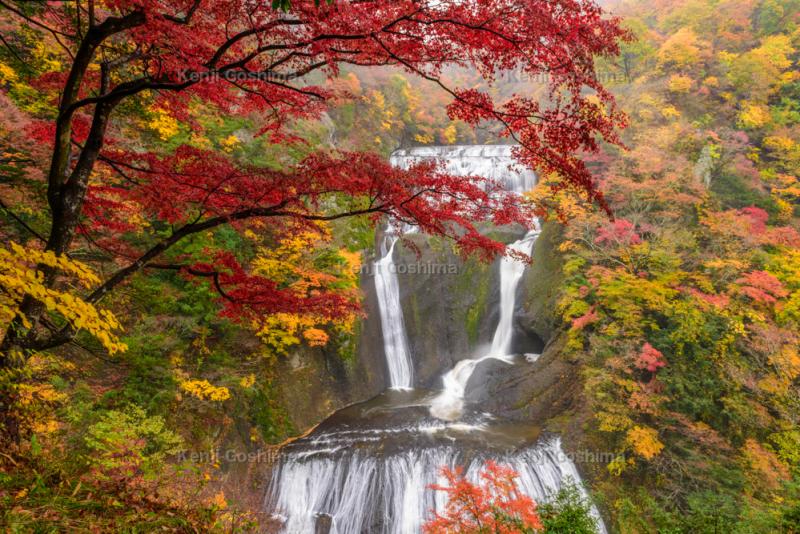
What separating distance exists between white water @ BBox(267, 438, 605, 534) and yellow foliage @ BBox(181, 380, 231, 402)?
7.75ft

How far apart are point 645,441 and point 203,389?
29.5 feet

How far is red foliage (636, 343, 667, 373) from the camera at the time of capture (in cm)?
802

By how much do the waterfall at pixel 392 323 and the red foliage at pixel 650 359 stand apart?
7706 millimetres

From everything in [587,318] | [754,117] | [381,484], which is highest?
[754,117]

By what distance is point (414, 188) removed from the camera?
3.61m

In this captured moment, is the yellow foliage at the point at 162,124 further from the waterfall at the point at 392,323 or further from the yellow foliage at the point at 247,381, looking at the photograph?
the waterfall at the point at 392,323

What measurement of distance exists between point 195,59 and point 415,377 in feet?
41.2

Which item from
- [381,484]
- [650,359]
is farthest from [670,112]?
[381,484]

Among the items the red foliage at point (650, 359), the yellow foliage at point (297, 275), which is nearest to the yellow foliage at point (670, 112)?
the red foliage at point (650, 359)

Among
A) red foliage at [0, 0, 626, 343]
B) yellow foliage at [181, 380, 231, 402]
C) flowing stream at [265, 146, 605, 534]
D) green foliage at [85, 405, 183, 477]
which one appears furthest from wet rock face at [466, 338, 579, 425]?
green foliage at [85, 405, 183, 477]

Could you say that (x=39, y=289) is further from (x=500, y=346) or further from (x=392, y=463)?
(x=500, y=346)

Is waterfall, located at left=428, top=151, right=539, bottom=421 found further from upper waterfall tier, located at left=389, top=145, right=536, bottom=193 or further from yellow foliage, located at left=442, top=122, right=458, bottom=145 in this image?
yellow foliage, located at left=442, top=122, right=458, bottom=145

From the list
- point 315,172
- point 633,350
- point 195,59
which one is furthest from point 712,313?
point 195,59

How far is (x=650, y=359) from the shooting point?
26.3 feet
